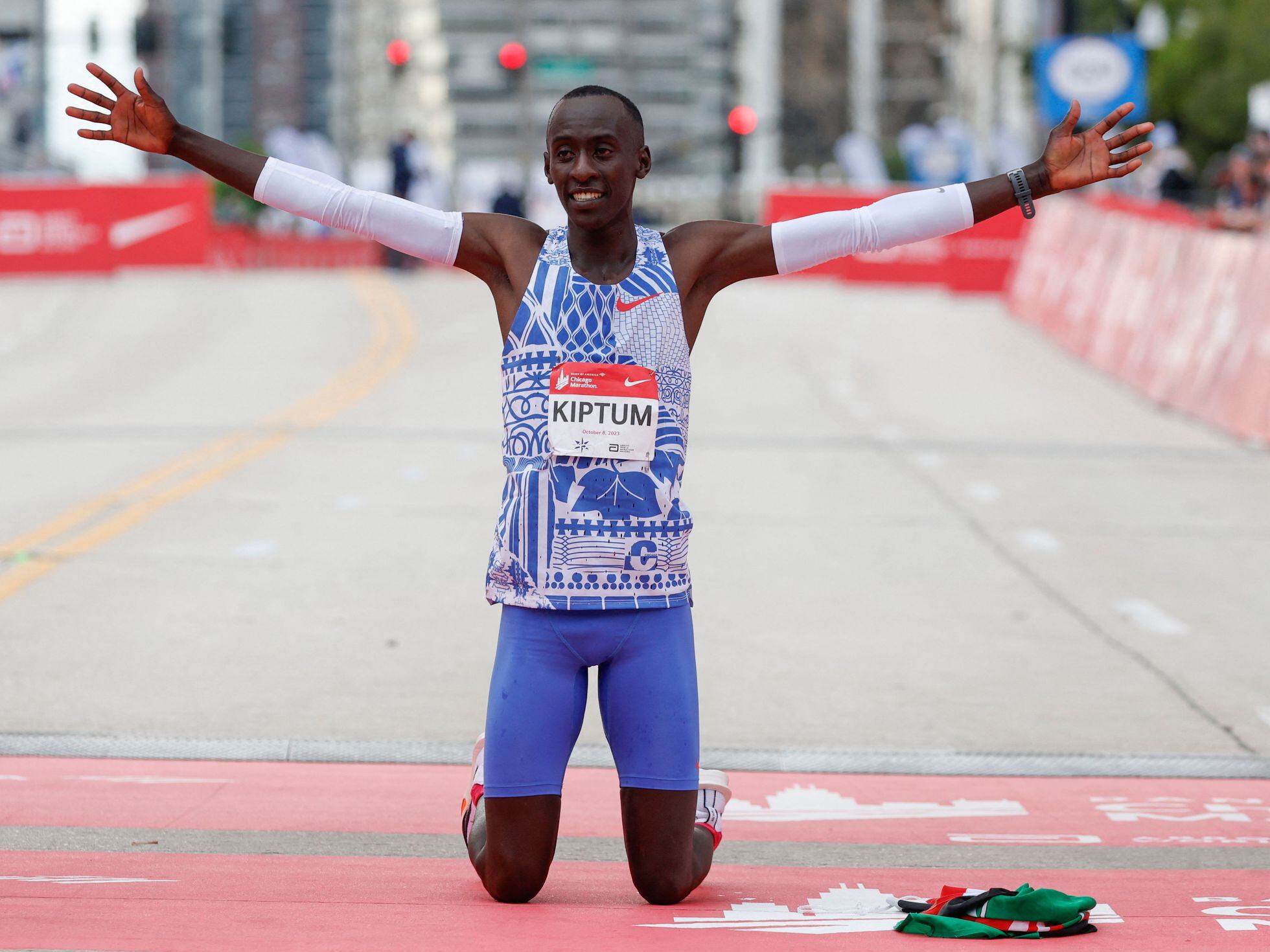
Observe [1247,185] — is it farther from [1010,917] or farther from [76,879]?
[76,879]

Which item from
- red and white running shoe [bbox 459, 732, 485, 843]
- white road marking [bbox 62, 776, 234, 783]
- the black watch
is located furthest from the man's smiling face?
white road marking [bbox 62, 776, 234, 783]

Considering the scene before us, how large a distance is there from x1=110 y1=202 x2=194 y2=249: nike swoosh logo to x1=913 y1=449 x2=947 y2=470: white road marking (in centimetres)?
2223

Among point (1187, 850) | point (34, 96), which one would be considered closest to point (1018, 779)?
point (1187, 850)

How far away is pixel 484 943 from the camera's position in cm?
445

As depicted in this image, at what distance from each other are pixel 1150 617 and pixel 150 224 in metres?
29.2

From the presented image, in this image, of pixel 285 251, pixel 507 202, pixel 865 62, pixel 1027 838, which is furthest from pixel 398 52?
pixel 865 62

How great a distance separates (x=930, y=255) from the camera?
35.8m

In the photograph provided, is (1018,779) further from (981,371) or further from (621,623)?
(981,371)

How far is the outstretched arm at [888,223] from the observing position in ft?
16.8

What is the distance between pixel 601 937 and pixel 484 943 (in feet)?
0.86

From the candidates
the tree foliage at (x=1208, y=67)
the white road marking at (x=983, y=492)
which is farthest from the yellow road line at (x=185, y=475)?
the tree foliage at (x=1208, y=67)

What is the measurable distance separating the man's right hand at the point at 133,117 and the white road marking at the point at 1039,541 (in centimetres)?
731

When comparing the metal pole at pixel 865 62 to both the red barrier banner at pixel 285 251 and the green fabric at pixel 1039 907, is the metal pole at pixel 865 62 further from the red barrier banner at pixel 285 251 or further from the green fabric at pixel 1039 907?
the green fabric at pixel 1039 907

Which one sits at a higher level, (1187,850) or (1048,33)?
(1048,33)
